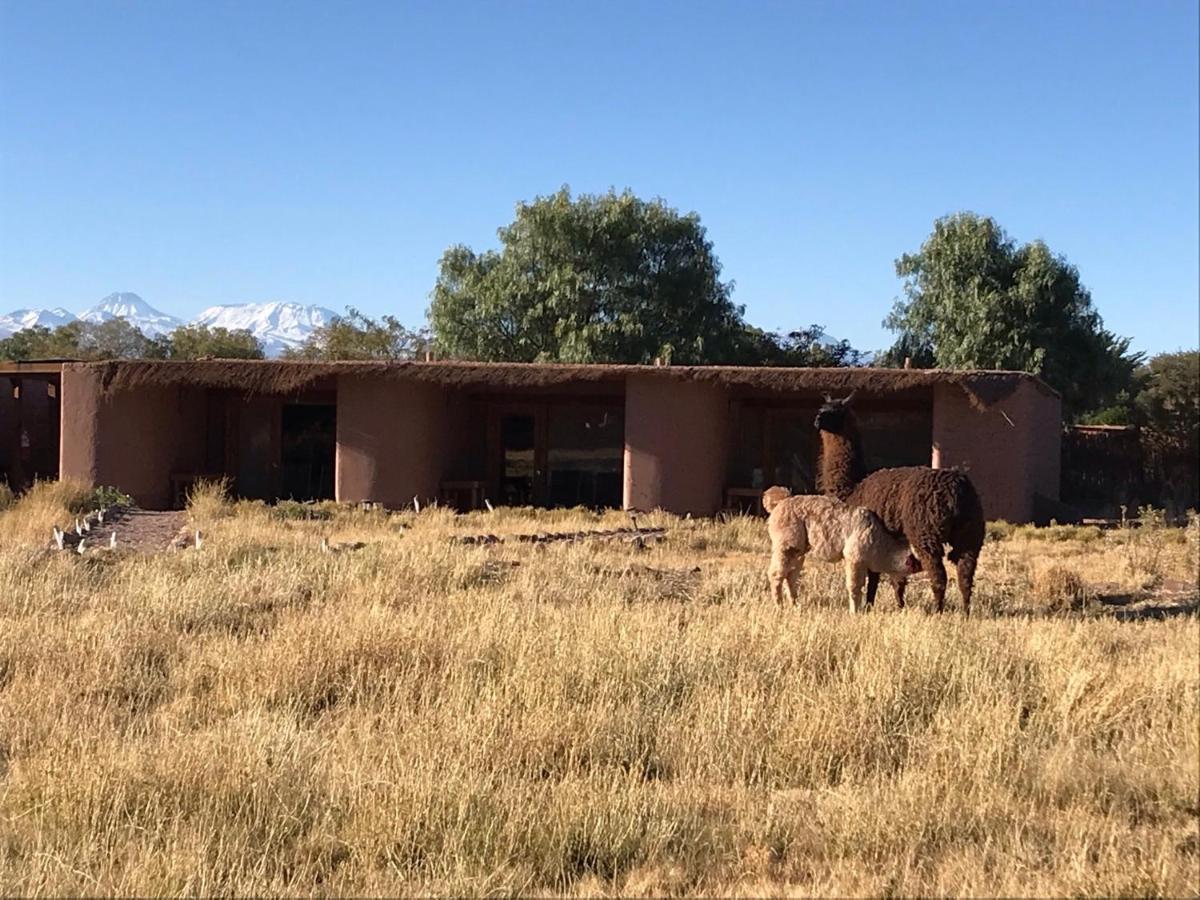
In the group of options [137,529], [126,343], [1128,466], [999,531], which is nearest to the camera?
[137,529]

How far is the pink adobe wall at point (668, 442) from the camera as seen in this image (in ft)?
57.7

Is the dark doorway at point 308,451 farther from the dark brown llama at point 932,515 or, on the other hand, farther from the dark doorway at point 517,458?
the dark brown llama at point 932,515

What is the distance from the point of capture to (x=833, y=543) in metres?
8.98

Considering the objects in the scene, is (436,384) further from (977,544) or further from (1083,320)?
(1083,320)

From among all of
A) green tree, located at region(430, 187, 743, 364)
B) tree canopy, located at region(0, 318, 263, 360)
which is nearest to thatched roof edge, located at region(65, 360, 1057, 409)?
green tree, located at region(430, 187, 743, 364)

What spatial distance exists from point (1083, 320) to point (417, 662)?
26.5m

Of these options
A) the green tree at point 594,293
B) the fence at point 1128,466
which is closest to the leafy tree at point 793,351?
the green tree at point 594,293

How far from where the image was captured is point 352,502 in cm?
1806

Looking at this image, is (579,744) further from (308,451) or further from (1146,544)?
(308,451)

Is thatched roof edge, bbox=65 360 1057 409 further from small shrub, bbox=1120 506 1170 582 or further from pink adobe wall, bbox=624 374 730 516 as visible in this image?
small shrub, bbox=1120 506 1170 582

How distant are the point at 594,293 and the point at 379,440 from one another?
15.1 m

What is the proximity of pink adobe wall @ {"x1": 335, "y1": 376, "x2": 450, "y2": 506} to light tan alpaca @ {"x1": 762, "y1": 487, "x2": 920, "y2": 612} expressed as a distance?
9830 millimetres

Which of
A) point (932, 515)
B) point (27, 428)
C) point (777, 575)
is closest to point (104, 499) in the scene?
point (27, 428)

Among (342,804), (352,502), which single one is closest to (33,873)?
(342,804)
